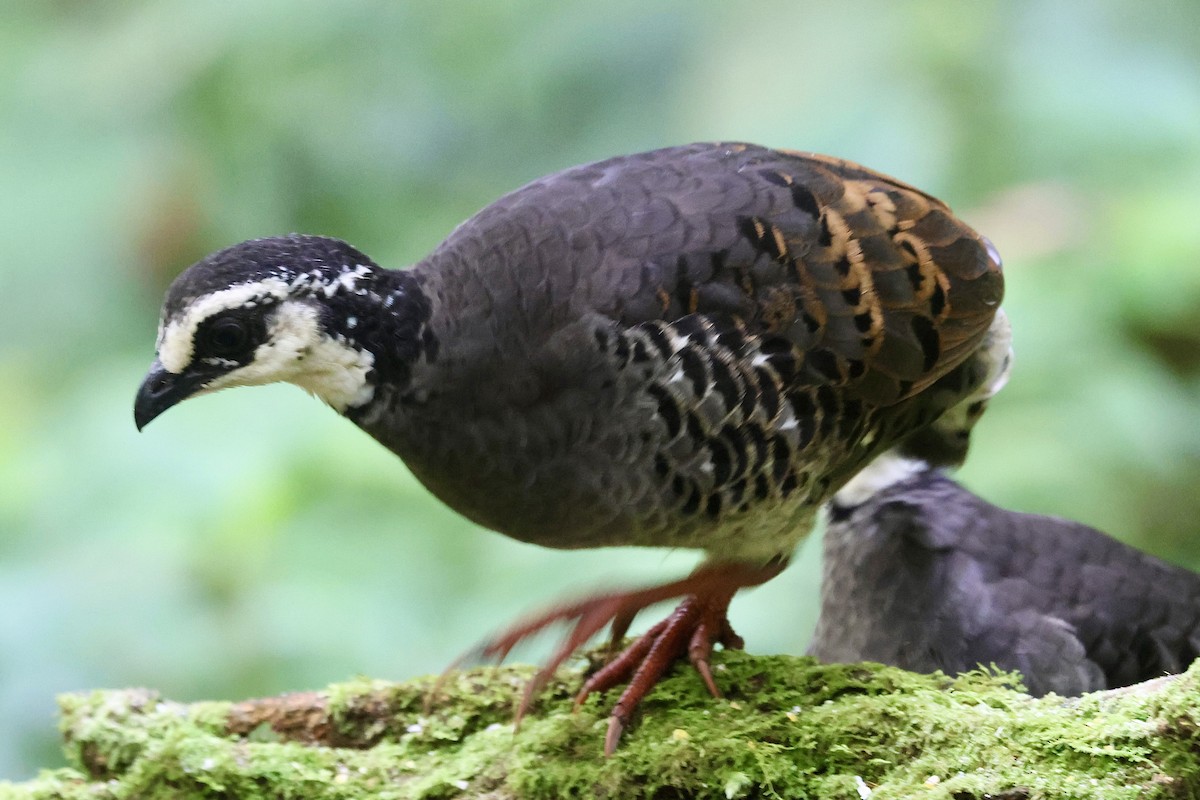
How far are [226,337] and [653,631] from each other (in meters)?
1.22

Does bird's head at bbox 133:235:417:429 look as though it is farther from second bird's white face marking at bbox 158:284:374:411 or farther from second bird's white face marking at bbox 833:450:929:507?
second bird's white face marking at bbox 833:450:929:507

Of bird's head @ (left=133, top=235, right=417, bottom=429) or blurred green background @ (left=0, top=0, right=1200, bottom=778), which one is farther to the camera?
blurred green background @ (left=0, top=0, right=1200, bottom=778)

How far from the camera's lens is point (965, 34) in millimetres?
4707

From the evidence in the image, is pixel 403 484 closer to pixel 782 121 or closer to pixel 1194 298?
pixel 782 121

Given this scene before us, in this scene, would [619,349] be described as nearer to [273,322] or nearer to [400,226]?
[273,322]

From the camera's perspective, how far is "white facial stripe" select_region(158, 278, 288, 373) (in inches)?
94.3

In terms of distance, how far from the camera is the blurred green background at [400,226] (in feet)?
12.9

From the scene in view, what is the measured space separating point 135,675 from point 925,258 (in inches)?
105

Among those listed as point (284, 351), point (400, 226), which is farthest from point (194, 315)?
point (400, 226)

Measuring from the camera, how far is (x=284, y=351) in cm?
249

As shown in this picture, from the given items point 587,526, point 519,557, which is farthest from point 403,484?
point 587,526

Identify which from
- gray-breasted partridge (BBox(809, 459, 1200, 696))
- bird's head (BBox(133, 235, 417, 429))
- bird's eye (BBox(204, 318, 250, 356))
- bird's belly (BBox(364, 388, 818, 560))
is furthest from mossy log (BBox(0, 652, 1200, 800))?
bird's eye (BBox(204, 318, 250, 356))

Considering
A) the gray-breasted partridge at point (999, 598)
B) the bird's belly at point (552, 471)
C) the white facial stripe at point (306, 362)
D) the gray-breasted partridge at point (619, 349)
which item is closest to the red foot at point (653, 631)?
the gray-breasted partridge at point (619, 349)

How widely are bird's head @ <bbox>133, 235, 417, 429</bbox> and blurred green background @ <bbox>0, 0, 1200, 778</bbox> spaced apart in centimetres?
97
